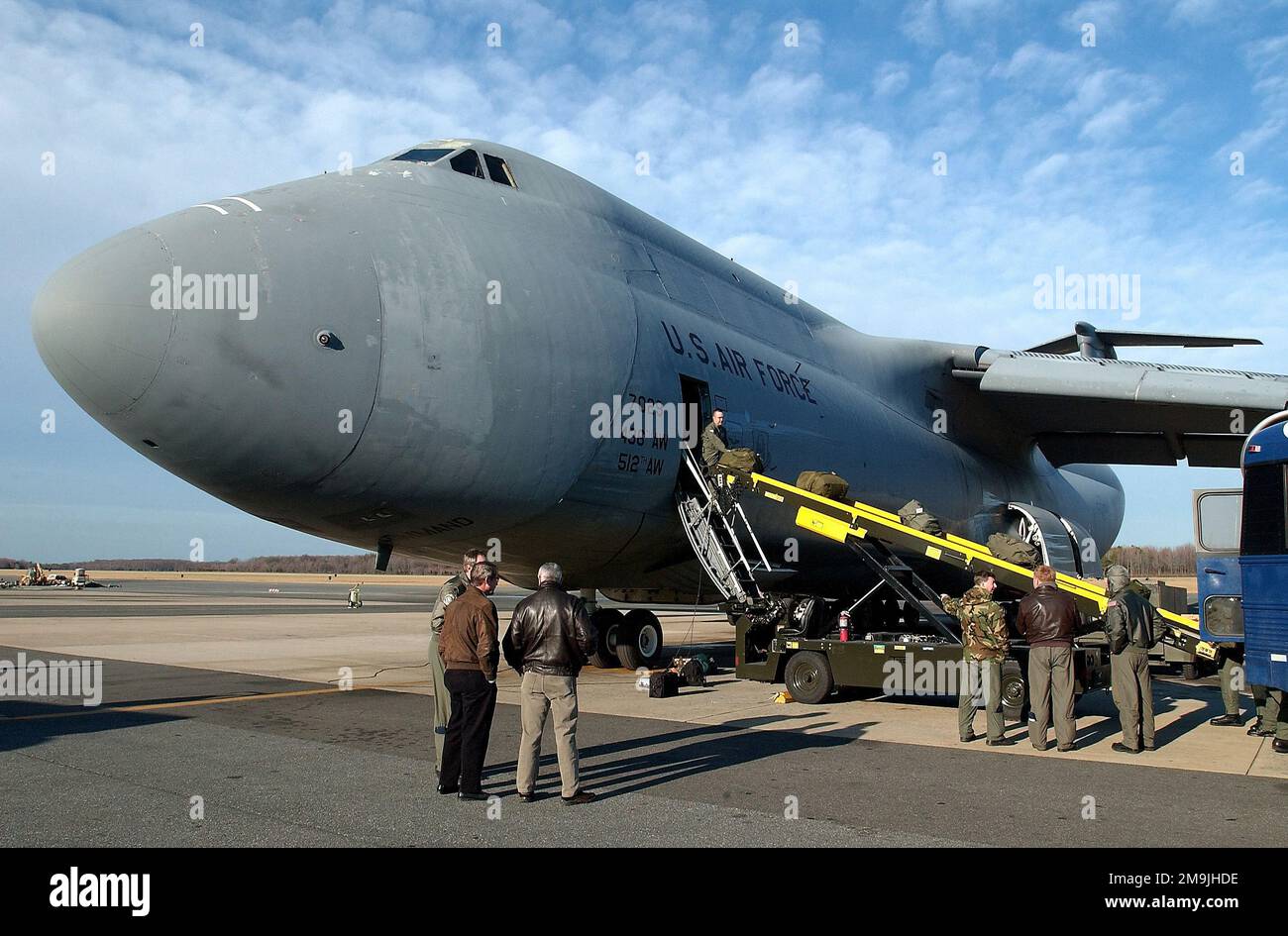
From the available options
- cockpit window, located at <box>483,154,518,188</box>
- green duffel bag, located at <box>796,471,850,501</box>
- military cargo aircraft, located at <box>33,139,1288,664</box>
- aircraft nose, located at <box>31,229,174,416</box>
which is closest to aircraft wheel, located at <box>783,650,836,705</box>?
military cargo aircraft, located at <box>33,139,1288,664</box>

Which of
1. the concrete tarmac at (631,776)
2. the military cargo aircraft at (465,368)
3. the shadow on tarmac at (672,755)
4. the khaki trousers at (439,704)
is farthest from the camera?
the military cargo aircraft at (465,368)

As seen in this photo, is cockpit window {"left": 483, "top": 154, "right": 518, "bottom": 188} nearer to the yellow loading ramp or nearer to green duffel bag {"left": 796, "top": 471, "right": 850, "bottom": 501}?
the yellow loading ramp

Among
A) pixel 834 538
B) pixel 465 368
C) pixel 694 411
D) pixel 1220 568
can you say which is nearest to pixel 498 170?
pixel 465 368

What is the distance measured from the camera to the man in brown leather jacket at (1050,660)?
8.23 m

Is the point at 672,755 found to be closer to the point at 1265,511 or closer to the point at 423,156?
the point at 1265,511

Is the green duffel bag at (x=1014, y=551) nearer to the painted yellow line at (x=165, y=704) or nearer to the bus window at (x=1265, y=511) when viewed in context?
the bus window at (x=1265, y=511)

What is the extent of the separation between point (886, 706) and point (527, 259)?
6.08 meters

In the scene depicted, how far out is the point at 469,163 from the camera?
10.3 meters

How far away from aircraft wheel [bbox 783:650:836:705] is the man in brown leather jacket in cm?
253

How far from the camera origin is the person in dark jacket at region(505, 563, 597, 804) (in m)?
6.20

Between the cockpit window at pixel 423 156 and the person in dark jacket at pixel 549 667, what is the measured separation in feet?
18.7

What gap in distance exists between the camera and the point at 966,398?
1864cm

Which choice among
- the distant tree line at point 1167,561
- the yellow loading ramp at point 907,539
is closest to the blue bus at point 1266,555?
the yellow loading ramp at point 907,539
